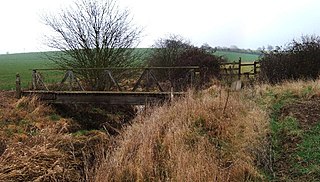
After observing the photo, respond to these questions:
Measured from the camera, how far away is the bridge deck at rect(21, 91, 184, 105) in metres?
13.6

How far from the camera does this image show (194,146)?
6.51 meters

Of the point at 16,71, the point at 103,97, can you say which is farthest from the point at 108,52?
the point at 16,71

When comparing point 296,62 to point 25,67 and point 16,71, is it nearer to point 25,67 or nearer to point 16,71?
point 16,71

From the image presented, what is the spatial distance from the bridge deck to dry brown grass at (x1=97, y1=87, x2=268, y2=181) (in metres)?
4.36

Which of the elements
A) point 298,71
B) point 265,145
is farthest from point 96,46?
point 265,145

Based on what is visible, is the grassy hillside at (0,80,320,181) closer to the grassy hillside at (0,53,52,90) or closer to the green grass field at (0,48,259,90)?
the green grass field at (0,48,259,90)

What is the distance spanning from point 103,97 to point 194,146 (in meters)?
8.33

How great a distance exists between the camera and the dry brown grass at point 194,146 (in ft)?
17.8

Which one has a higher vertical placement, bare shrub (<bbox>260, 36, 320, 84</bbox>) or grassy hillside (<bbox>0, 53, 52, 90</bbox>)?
bare shrub (<bbox>260, 36, 320, 84</bbox>)

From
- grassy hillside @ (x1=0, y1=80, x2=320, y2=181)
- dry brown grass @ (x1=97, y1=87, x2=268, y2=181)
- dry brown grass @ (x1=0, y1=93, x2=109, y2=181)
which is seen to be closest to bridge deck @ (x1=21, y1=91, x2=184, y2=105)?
dry brown grass @ (x1=0, y1=93, x2=109, y2=181)

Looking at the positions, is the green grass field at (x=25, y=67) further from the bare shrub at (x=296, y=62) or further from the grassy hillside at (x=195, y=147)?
the grassy hillside at (x=195, y=147)

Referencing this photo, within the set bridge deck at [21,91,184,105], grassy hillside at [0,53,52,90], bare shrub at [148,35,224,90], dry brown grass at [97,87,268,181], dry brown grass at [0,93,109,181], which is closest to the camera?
dry brown grass at [97,87,268,181]

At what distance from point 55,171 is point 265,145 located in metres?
→ 4.21

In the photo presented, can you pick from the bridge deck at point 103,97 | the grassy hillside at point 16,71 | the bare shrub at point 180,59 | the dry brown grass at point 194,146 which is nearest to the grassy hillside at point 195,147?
the dry brown grass at point 194,146
